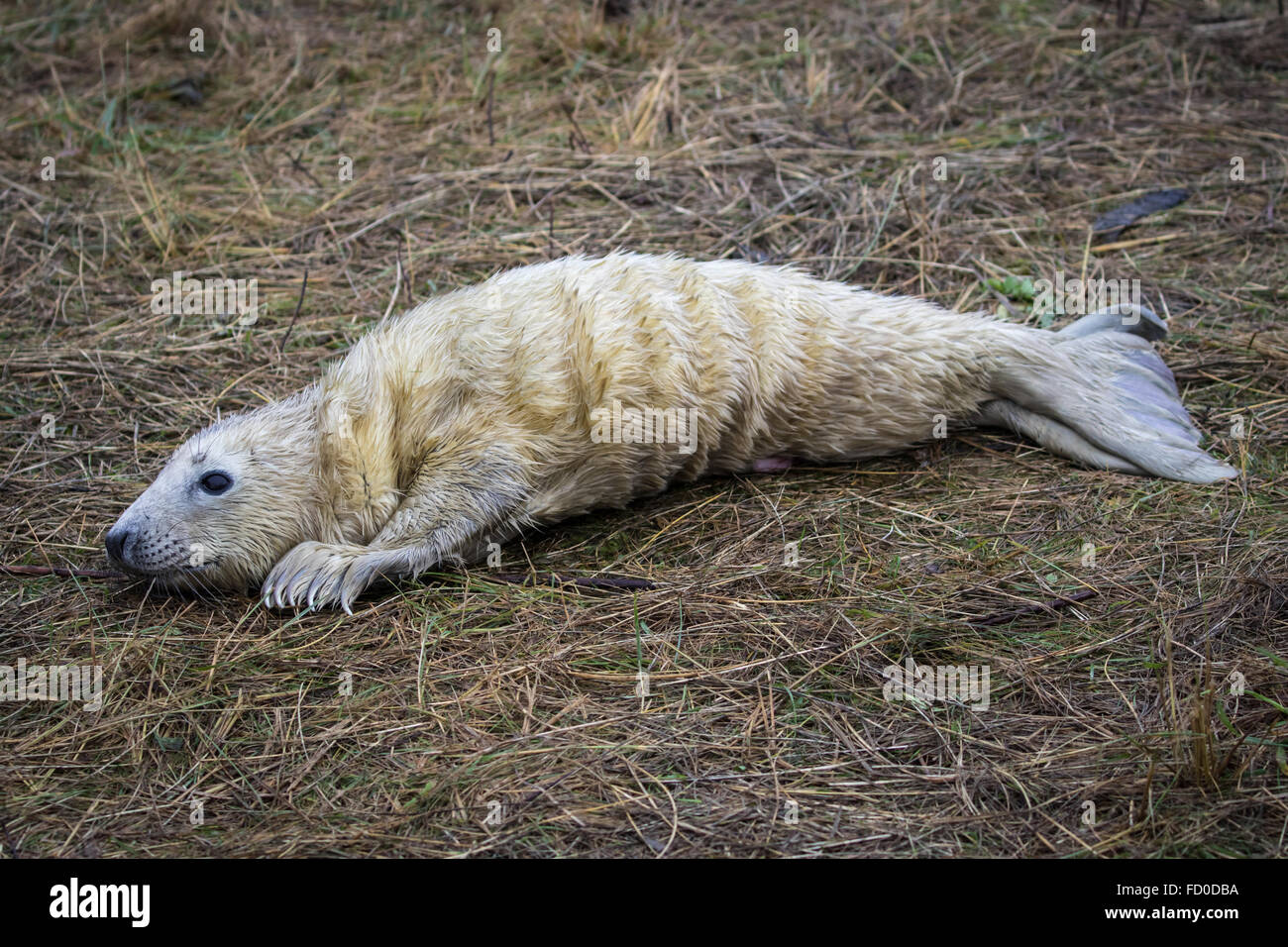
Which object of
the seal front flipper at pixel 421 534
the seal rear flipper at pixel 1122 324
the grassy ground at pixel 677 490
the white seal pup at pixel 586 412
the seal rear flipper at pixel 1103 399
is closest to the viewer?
the grassy ground at pixel 677 490

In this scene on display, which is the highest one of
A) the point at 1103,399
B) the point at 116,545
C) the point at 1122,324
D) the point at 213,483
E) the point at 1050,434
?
the point at 1122,324

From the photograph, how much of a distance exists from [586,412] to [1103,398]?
203 cm

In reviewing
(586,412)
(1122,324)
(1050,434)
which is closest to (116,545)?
(586,412)

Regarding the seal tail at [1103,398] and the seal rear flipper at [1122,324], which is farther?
the seal rear flipper at [1122,324]

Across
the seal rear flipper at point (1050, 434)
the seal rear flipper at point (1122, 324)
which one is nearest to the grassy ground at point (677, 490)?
the seal rear flipper at point (1050, 434)

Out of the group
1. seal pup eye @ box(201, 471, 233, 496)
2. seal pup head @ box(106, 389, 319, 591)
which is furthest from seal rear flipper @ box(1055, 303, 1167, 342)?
seal pup eye @ box(201, 471, 233, 496)

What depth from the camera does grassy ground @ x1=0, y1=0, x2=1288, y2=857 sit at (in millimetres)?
2938

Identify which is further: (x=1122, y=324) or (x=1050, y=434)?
(x=1122, y=324)

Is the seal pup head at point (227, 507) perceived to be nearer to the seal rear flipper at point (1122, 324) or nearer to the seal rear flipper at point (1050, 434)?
the seal rear flipper at point (1050, 434)

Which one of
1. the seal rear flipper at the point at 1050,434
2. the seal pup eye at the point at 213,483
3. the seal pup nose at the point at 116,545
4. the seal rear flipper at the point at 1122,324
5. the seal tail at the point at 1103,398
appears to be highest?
the seal rear flipper at the point at 1122,324

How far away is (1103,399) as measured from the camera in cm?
452

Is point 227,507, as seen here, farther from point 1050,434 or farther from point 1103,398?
point 1103,398

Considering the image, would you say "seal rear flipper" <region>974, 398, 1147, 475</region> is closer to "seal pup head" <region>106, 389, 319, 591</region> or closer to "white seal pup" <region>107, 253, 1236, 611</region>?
"white seal pup" <region>107, 253, 1236, 611</region>

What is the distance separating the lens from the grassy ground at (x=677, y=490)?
294 cm
